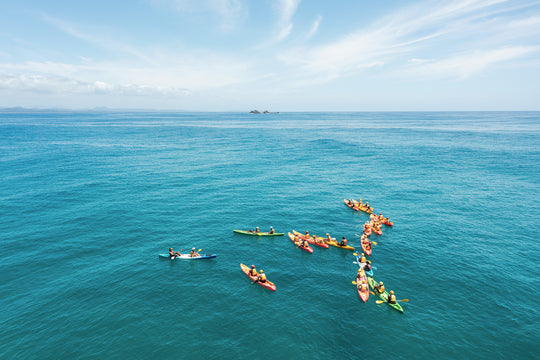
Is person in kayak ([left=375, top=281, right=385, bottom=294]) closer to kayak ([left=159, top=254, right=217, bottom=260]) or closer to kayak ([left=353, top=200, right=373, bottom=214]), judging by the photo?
kayak ([left=159, top=254, right=217, bottom=260])

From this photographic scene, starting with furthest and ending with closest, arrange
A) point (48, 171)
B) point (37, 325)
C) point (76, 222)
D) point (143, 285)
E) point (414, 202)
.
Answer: point (48, 171)
point (414, 202)
point (76, 222)
point (143, 285)
point (37, 325)

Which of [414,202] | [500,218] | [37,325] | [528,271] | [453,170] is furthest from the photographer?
[453,170]

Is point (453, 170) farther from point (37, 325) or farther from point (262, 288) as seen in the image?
point (37, 325)

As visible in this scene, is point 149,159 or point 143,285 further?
point 149,159

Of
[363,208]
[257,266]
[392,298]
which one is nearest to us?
[392,298]

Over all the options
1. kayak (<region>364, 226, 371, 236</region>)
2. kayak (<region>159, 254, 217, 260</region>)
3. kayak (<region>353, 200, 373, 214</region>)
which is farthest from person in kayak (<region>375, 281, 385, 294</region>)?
kayak (<region>353, 200, 373, 214</region>)

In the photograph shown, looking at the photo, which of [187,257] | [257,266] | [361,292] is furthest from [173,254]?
[361,292]

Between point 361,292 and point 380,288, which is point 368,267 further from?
point 361,292

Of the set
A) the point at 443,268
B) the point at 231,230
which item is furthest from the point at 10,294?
the point at 443,268
